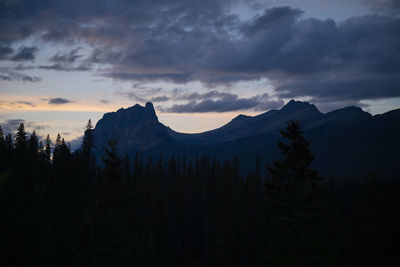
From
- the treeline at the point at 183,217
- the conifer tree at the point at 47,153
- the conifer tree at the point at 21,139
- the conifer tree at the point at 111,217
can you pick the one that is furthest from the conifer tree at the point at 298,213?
the conifer tree at the point at 47,153

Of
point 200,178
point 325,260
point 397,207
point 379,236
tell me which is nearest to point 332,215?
point 379,236

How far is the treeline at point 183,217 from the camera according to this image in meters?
16.3

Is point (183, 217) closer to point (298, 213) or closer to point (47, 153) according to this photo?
point (47, 153)

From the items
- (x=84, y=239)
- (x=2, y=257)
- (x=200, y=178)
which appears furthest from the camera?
(x=200, y=178)

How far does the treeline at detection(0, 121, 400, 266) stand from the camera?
16328mm

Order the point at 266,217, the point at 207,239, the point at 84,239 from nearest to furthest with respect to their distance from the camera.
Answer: the point at 84,239 → the point at 207,239 → the point at 266,217

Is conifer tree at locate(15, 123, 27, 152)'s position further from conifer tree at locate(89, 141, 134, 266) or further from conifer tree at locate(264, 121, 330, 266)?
conifer tree at locate(264, 121, 330, 266)

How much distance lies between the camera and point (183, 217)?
78.4 metres

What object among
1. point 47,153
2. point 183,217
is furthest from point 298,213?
point 47,153

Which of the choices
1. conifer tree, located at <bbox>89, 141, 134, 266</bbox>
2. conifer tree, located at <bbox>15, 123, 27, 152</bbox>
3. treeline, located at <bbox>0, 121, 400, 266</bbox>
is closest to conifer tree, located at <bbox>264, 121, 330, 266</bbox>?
treeline, located at <bbox>0, 121, 400, 266</bbox>

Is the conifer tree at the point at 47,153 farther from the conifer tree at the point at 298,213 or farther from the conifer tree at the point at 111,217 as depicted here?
the conifer tree at the point at 298,213

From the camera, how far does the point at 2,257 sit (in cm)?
2486

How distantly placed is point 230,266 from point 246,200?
16332 millimetres

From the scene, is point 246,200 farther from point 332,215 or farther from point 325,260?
point 325,260
